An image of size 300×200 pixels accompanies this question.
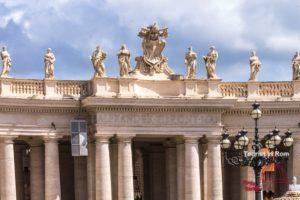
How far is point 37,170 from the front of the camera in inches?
2763

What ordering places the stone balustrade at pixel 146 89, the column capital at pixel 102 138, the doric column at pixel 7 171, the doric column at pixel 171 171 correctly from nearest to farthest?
the doric column at pixel 7 171
the column capital at pixel 102 138
the stone balustrade at pixel 146 89
the doric column at pixel 171 171

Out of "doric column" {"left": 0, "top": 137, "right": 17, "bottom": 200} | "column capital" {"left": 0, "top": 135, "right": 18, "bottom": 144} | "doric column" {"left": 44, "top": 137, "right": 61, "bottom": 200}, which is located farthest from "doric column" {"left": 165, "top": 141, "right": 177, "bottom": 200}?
"column capital" {"left": 0, "top": 135, "right": 18, "bottom": 144}

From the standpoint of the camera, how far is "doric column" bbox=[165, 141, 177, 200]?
7256cm

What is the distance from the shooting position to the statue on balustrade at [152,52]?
71875mm

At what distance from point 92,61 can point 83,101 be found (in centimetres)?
288

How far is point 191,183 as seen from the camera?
230 feet

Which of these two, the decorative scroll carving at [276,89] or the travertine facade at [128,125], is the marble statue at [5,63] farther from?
the decorative scroll carving at [276,89]

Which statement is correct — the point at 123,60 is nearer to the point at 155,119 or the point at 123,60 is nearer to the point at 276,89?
the point at 155,119

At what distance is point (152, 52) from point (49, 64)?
22.9 feet

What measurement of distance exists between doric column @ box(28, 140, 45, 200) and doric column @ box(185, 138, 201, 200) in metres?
9.06

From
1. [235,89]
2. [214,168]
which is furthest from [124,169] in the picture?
[235,89]

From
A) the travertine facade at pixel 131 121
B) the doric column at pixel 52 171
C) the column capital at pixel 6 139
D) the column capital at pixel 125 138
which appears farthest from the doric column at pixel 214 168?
the column capital at pixel 6 139

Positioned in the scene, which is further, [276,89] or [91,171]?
[276,89]

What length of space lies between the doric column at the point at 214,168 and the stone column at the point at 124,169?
5237 mm
